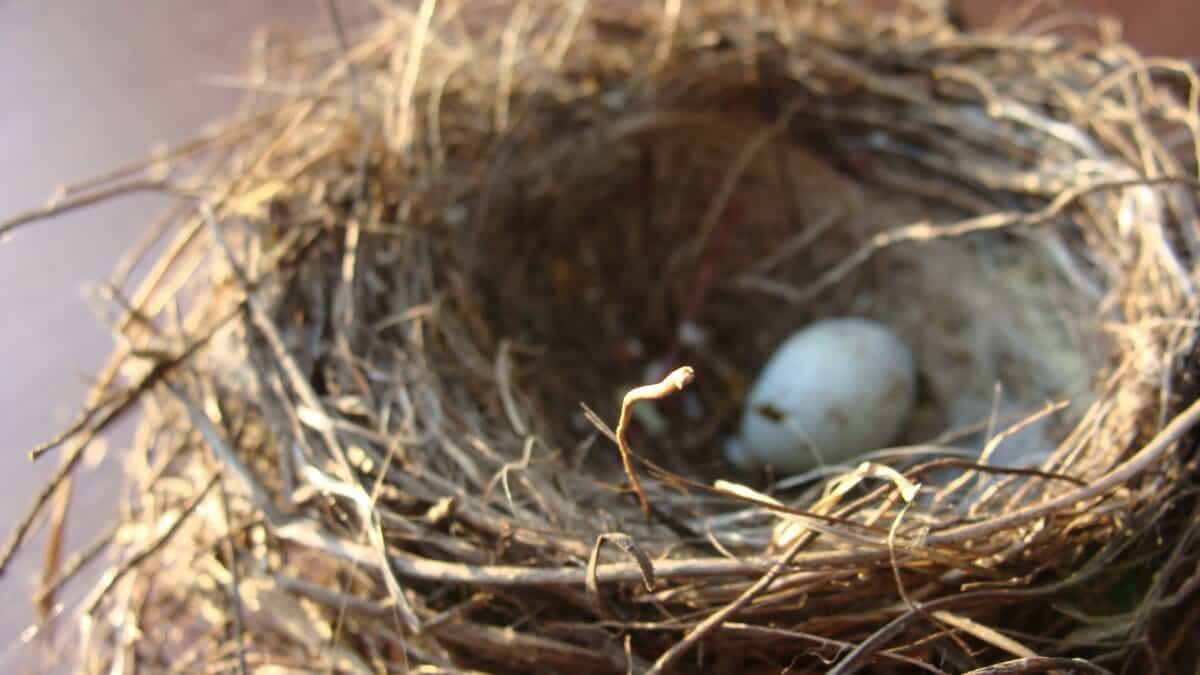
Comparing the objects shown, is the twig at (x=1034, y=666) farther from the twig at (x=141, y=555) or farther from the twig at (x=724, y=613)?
the twig at (x=141, y=555)

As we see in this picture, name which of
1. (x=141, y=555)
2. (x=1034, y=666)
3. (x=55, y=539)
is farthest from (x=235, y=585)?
(x=1034, y=666)

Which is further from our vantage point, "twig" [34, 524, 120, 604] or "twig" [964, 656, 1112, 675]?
"twig" [34, 524, 120, 604]

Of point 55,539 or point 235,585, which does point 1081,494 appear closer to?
point 235,585

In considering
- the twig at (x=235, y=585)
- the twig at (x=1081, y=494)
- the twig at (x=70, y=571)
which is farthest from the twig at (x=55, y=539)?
the twig at (x=1081, y=494)

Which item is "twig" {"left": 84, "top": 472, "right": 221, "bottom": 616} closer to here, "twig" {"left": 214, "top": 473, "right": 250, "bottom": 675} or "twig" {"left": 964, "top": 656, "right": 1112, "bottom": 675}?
"twig" {"left": 214, "top": 473, "right": 250, "bottom": 675}

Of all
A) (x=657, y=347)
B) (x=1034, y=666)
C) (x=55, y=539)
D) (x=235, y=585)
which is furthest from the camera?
(x=657, y=347)

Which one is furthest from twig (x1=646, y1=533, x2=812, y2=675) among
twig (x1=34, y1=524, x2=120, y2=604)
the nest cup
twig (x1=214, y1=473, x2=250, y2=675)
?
→ twig (x1=34, y1=524, x2=120, y2=604)
